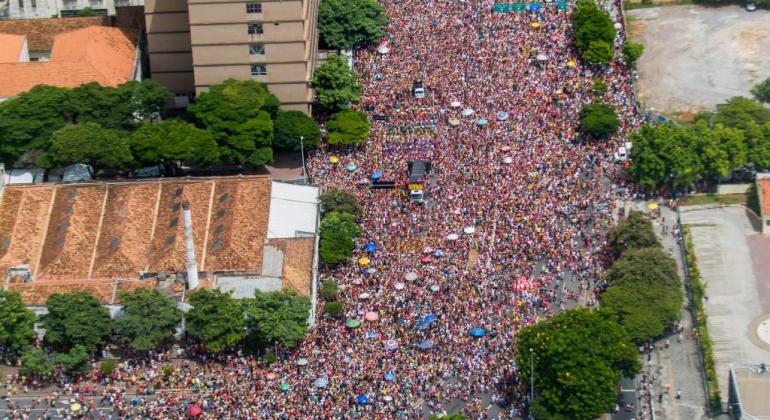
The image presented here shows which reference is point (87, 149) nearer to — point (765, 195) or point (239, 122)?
point (239, 122)

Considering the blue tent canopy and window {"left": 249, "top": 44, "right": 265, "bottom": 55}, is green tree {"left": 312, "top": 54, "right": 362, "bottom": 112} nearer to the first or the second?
window {"left": 249, "top": 44, "right": 265, "bottom": 55}

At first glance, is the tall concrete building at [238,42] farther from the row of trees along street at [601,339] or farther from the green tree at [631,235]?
the row of trees along street at [601,339]

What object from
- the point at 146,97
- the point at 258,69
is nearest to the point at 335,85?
the point at 258,69

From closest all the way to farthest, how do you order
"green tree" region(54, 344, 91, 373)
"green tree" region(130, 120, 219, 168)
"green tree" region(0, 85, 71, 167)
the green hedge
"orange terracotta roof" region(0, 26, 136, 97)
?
1. the green hedge
2. "green tree" region(54, 344, 91, 373)
3. "green tree" region(130, 120, 219, 168)
4. "green tree" region(0, 85, 71, 167)
5. "orange terracotta roof" region(0, 26, 136, 97)

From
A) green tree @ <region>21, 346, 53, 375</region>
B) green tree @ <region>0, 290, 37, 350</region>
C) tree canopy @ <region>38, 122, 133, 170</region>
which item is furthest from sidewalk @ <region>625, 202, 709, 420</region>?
tree canopy @ <region>38, 122, 133, 170</region>

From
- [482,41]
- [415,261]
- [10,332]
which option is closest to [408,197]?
[415,261]

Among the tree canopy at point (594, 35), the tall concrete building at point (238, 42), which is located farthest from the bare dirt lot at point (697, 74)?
the tall concrete building at point (238, 42)
